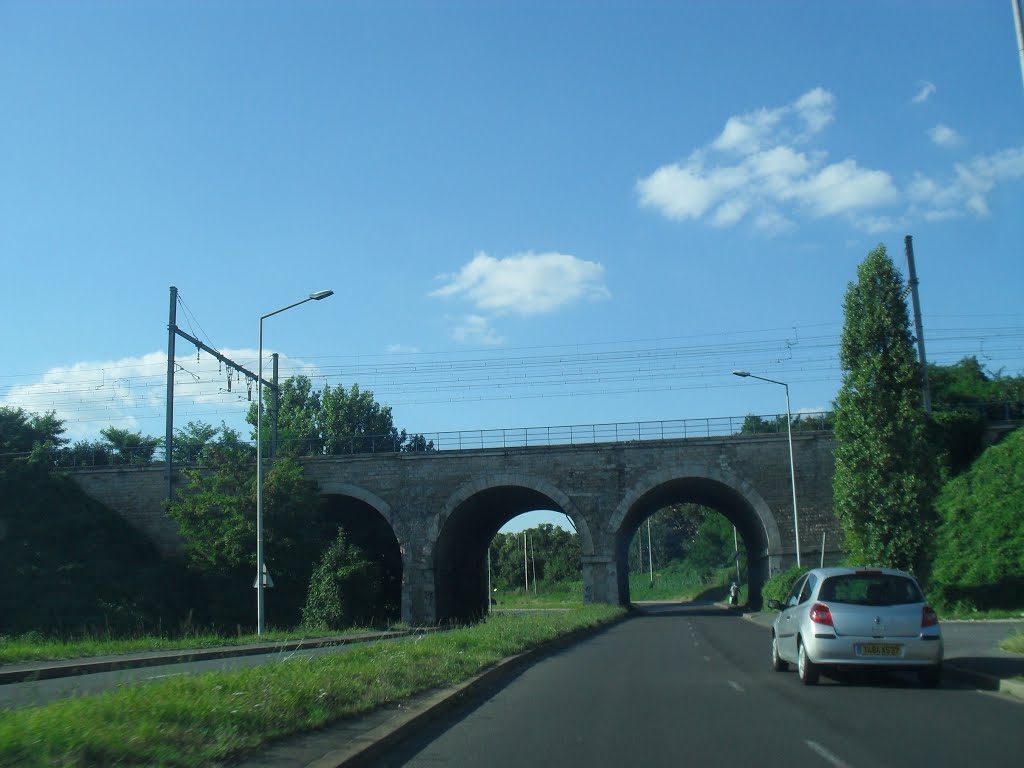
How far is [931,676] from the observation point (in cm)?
1167

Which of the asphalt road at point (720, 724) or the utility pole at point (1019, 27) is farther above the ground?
the utility pole at point (1019, 27)

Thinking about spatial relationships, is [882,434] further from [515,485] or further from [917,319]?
[515,485]

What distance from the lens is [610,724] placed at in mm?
9141

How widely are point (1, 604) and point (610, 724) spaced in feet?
110

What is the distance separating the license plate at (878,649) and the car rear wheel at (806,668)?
2.04ft

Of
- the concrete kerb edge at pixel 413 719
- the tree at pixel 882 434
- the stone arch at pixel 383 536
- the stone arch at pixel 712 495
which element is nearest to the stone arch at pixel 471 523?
the stone arch at pixel 383 536

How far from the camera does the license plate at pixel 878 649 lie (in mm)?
11375

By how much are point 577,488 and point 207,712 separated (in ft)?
119

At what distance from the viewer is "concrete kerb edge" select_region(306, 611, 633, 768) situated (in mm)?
6867

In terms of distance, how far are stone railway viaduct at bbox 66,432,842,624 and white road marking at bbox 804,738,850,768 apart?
34.5 m

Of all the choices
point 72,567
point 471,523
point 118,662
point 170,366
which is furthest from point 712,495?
point 118,662

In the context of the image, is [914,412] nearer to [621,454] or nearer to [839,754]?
[621,454]

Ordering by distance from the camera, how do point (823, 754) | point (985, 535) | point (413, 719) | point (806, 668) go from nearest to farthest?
point (823, 754) → point (413, 719) → point (806, 668) → point (985, 535)

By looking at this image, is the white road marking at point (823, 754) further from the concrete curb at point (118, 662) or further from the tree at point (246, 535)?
the tree at point (246, 535)
